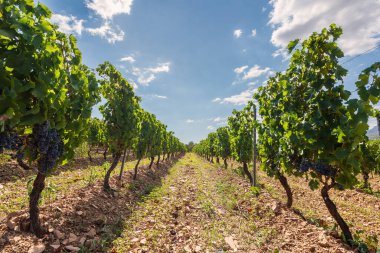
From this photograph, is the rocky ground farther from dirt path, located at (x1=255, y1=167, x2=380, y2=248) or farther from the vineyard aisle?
dirt path, located at (x1=255, y1=167, x2=380, y2=248)

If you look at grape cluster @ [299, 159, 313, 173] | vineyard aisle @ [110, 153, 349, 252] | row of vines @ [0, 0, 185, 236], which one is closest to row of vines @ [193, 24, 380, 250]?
grape cluster @ [299, 159, 313, 173]

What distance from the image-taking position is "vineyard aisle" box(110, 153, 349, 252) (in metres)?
6.39

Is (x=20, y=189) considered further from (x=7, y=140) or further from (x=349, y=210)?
(x=349, y=210)

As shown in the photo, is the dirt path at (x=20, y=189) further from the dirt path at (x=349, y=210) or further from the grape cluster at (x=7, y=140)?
the dirt path at (x=349, y=210)

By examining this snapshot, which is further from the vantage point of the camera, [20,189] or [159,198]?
[159,198]

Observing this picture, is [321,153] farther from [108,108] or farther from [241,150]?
[241,150]

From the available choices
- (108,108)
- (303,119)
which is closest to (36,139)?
(303,119)

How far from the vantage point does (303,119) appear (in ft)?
22.1

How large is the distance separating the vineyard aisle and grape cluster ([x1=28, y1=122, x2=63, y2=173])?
2.75 m

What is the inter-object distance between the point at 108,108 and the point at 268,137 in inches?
316

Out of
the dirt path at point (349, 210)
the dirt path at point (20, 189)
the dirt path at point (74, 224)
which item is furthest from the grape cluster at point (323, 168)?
the dirt path at point (20, 189)

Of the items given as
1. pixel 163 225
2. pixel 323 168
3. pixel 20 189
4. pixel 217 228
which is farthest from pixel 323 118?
pixel 20 189

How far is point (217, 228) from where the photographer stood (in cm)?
784

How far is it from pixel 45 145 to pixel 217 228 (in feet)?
18.5
